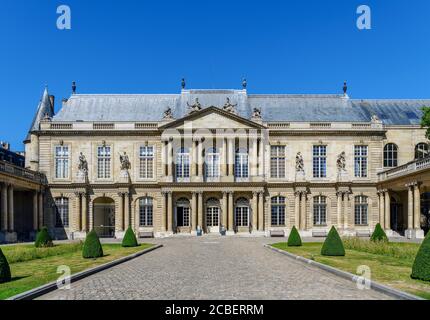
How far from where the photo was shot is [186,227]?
142 ft

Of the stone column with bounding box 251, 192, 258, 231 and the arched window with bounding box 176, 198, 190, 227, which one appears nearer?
the stone column with bounding box 251, 192, 258, 231

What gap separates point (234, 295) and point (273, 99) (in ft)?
126

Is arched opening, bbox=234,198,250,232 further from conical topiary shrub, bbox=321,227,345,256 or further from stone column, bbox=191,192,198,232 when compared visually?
conical topiary shrub, bbox=321,227,345,256

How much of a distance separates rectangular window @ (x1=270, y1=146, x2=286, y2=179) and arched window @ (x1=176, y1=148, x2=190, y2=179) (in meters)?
7.35

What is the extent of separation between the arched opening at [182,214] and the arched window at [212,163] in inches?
125

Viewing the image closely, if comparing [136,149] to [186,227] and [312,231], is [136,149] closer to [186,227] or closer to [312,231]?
[186,227]

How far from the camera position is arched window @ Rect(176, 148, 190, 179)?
43.3m

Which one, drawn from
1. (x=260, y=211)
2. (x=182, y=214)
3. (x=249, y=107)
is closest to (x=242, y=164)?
(x=260, y=211)

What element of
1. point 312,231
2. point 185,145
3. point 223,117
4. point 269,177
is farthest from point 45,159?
point 312,231

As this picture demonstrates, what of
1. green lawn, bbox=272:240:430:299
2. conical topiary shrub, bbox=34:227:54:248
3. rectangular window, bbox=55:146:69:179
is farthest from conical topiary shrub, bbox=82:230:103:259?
rectangular window, bbox=55:146:69:179

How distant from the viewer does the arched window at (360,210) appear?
4316 cm

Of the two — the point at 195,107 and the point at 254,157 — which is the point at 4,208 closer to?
the point at 195,107

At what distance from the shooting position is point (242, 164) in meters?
43.5

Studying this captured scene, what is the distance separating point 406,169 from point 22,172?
93.0ft
